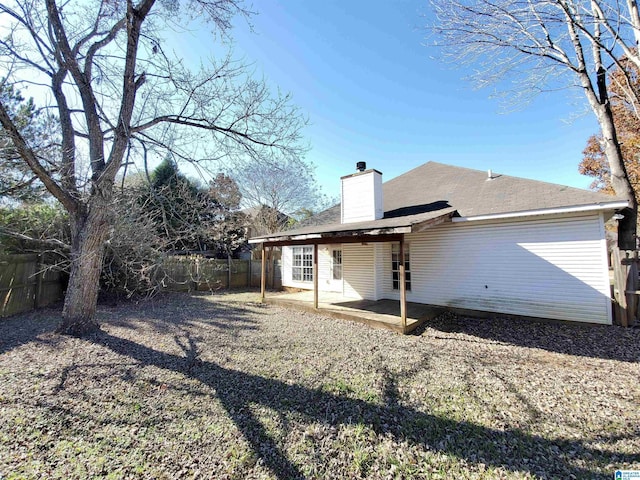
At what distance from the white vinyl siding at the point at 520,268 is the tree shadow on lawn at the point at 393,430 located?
4.86 m

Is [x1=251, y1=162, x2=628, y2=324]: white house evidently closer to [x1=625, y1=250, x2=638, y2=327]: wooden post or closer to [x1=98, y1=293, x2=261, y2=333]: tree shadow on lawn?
[x1=625, y1=250, x2=638, y2=327]: wooden post

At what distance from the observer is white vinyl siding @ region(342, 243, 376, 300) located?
31.1 feet

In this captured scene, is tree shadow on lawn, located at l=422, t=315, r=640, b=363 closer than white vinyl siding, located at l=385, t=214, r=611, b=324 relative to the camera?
Yes

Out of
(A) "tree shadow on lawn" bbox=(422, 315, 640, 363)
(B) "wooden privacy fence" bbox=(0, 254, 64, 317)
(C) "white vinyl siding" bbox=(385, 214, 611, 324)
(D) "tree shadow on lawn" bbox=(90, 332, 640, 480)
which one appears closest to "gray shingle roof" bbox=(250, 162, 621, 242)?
(C) "white vinyl siding" bbox=(385, 214, 611, 324)

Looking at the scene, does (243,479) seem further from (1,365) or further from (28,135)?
(28,135)

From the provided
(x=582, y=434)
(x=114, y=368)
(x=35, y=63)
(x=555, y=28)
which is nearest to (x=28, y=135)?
(x=35, y=63)

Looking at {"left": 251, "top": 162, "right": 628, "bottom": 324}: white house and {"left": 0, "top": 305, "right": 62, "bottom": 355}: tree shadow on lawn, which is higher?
{"left": 251, "top": 162, "right": 628, "bottom": 324}: white house

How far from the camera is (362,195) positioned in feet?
29.2

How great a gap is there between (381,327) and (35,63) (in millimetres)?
8773

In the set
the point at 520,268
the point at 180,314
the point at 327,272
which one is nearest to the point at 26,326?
the point at 180,314

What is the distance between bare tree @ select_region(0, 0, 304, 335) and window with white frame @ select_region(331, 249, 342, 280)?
545 centimetres

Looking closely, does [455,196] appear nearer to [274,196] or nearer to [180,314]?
[180,314]

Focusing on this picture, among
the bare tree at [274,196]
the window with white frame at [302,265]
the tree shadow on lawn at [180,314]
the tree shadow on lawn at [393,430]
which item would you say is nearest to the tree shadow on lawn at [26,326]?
the tree shadow on lawn at [180,314]

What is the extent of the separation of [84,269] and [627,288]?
11153 millimetres
